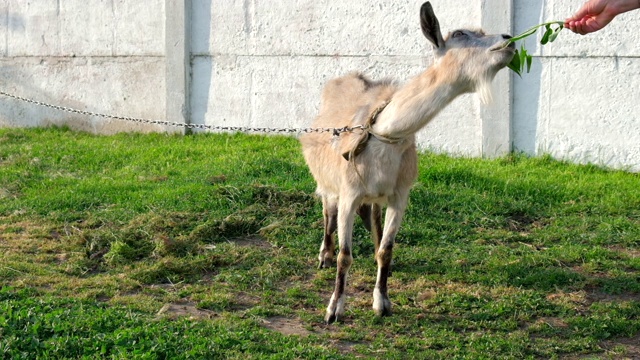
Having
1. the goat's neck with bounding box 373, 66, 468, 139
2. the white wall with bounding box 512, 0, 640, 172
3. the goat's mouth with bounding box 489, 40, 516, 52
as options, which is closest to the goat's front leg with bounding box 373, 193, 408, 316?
the goat's neck with bounding box 373, 66, 468, 139

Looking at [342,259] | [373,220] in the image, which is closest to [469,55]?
[342,259]

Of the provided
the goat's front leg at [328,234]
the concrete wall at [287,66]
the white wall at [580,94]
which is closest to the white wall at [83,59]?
the concrete wall at [287,66]

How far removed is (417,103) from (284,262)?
1.96 metres

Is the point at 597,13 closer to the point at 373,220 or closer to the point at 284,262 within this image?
the point at 373,220

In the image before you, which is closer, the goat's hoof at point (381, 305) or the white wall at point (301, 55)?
the goat's hoof at point (381, 305)

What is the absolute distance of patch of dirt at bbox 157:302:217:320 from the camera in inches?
225

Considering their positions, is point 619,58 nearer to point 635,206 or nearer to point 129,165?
point 635,206

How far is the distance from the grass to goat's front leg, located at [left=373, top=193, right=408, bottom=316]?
0.15 m

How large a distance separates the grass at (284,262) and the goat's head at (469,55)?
5.02 feet

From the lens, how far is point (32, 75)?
40.2 feet

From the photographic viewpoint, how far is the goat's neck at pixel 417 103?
532 cm

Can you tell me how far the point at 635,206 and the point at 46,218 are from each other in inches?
203

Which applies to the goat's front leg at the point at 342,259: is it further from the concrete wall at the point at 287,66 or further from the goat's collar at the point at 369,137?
the concrete wall at the point at 287,66

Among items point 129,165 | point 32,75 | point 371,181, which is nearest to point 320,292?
point 371,181
